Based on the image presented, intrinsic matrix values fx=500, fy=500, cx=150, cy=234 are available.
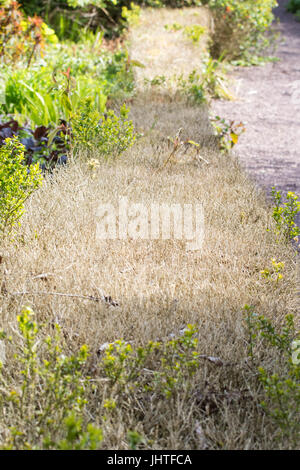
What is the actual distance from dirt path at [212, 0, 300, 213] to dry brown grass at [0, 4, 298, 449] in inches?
37.3

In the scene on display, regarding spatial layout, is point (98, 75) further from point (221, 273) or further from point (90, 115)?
point (221, 273)

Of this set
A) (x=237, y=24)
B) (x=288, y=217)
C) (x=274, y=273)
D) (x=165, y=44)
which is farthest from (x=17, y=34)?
(x=274, y=273)

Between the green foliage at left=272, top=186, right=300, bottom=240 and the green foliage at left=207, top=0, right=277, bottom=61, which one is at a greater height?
the green foliage at left=207, top=0, right=277, bottom=61

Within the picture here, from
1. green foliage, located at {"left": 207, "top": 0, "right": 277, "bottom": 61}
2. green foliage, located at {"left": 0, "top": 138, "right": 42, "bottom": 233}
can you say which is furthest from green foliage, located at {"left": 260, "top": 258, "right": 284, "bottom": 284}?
green foliage, located at {"left": 207, "top": 0, "right": 277, "bottom": 61}

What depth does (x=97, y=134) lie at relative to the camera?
4.39 metres

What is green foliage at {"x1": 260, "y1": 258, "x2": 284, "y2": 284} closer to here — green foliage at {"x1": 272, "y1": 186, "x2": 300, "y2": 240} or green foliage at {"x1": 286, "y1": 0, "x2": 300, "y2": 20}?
green foliage at {"x1": 272, "y1": 186, "x2": 300, "y2": 240}

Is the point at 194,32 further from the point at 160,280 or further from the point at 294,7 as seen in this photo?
the point at 294,7

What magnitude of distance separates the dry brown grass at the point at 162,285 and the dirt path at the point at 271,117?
0.95 metres

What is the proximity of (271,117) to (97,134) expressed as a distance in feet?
11.4

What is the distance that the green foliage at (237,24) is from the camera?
945cm

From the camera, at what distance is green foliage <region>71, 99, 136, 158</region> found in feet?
13.9

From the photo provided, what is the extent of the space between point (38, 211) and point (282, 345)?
6.44ft

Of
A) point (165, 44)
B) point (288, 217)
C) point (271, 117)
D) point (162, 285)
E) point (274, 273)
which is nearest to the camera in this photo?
point (162, 285)

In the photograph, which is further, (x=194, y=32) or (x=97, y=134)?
(x=194, y=32)
